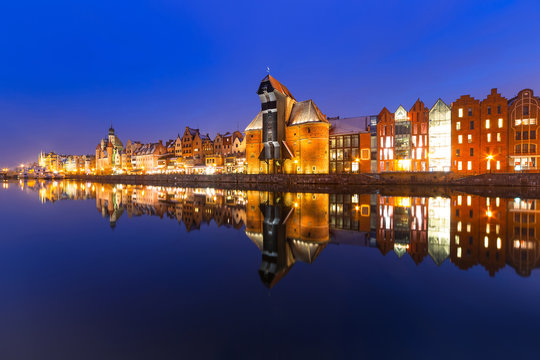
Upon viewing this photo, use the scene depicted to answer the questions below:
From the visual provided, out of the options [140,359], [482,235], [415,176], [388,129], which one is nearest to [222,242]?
[140,359]

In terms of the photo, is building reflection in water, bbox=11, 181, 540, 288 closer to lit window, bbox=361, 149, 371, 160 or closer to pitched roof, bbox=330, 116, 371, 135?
lit window, bbox=361, 149, 371, 160

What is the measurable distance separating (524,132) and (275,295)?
53697 mm

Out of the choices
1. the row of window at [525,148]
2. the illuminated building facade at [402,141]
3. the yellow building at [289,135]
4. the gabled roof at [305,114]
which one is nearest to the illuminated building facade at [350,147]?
the yellow building at [289,135]

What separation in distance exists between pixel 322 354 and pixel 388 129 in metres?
50.9

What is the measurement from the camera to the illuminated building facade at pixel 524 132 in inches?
1571

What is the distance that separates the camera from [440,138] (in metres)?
45.3

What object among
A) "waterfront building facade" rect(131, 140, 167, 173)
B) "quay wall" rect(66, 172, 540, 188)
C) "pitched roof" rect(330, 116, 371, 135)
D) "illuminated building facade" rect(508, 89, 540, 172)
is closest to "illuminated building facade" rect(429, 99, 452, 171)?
"illuminated building facade" rect(508, 89, 540, 172)

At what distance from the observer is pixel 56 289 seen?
5305 mm

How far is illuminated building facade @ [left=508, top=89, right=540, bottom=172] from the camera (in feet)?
131

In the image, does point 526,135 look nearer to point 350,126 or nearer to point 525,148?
point 525,148

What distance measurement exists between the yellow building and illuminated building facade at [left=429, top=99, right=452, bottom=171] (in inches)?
710

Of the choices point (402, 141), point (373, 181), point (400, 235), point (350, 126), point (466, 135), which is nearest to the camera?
point (400, 235)

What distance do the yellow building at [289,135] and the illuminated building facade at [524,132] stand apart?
1121 inches

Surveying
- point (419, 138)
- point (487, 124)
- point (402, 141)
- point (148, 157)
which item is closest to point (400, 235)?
point (402, 141)
